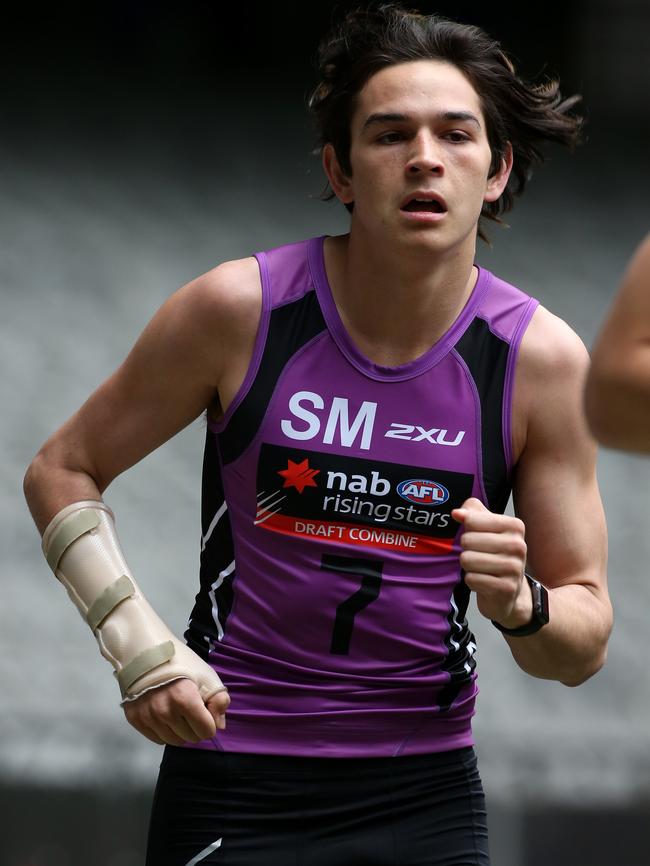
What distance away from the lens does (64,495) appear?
2727mm

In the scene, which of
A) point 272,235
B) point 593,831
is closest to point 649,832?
point 593,831

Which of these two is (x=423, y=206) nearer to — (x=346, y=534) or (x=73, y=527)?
(x=346, y=534)

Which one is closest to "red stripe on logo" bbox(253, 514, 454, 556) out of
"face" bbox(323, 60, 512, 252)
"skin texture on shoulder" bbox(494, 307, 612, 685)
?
"skin texture on shoulder" bbox(494, 307, 612, 685)

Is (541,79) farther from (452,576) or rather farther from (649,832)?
(452,576)

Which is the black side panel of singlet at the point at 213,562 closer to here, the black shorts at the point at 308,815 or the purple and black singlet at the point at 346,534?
the purple and black singlet at the point at 346,534

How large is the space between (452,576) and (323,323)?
0.52m

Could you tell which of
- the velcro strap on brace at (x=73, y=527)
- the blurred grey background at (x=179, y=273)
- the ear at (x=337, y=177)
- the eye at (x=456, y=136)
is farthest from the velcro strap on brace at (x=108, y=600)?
the blurred grey background at (x=179, y=273)

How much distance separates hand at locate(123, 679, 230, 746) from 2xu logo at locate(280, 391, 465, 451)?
0.50m

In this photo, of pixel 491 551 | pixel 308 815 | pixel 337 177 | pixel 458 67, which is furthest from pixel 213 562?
pixel 458 67

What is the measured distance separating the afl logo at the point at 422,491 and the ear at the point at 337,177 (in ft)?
2.05

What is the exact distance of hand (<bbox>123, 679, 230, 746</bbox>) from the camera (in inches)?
94.0

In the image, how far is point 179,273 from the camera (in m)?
5.91

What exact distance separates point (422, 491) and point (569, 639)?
0.36 m

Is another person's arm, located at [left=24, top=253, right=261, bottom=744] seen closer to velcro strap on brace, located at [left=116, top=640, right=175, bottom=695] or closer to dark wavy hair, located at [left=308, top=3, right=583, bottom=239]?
velcro strap on brace, located at [left=116, top=640, right=175, bottom=695]
